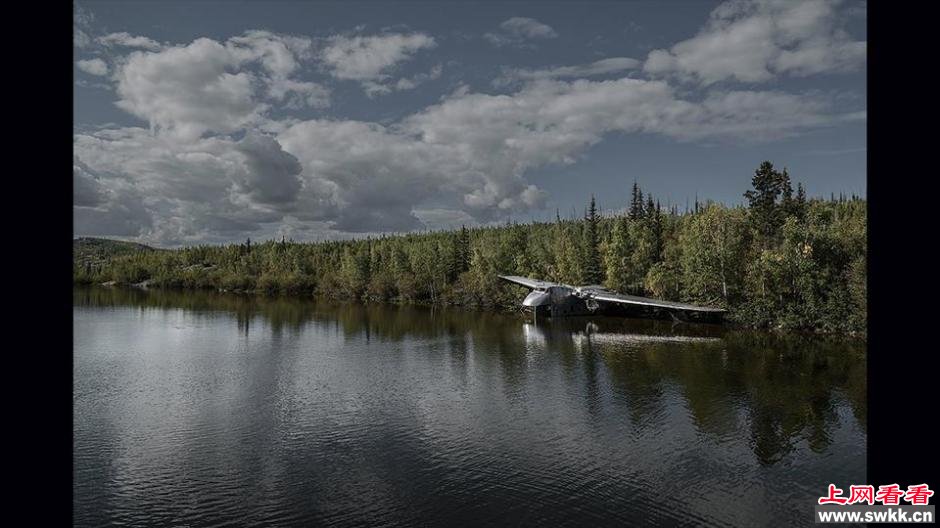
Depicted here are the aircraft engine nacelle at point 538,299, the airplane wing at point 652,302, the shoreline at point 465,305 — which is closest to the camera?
the shoreline at point 465,305

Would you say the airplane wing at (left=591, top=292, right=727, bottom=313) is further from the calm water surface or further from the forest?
the calm water surface

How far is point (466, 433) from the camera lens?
31.1 meters

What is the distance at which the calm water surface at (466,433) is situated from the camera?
22.3 metres

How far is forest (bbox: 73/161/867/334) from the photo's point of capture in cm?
6950

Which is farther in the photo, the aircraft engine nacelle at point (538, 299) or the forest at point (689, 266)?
the aircraft engine nacelle at point (538, 299)

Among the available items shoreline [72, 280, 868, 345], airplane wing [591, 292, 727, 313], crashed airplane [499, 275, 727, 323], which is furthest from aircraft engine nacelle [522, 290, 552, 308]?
shoreline [72, 280, 868, 345]

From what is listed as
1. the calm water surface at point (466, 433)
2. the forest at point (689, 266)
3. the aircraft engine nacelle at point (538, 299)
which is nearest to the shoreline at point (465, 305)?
the forest at point (689, 266)

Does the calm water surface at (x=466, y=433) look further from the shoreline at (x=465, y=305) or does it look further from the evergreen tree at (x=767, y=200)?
the evergreen tree at (x=767, y=200)

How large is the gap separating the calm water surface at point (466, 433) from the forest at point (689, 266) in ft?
37.5

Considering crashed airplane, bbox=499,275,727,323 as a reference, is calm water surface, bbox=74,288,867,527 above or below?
below

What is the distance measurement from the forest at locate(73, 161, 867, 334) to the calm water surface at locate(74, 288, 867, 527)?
11428 millimetres

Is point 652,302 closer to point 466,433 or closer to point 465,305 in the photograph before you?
point 465,305
